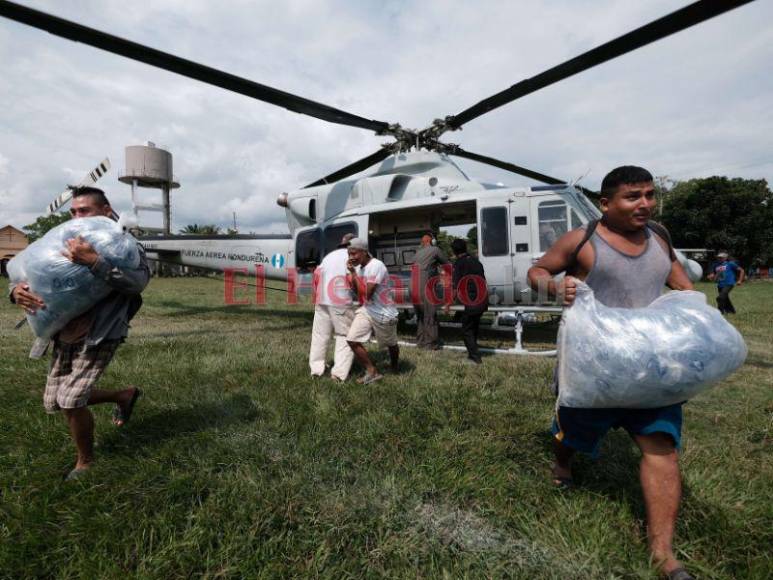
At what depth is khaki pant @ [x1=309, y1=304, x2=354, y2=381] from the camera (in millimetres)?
4148

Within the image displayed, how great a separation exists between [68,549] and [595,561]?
2281mm

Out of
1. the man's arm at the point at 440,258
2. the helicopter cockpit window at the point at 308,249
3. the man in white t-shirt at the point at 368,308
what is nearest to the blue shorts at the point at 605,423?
the man in white t-shirt at the point at 368,308

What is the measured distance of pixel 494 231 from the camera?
19.5ft

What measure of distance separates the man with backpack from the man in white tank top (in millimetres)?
2193

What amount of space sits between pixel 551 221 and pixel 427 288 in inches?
81.1

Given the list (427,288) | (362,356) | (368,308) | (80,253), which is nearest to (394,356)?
(362,356)

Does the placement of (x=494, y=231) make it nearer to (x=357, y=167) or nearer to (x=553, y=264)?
(x=357, y=167)

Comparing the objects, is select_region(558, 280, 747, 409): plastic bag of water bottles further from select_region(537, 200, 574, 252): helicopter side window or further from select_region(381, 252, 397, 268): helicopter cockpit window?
select_region(381, 252, 397, 268): helicopter cockpit window

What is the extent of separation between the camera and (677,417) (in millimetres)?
1648

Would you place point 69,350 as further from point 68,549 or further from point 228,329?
point 228,329

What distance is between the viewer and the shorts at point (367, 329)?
4109 mm

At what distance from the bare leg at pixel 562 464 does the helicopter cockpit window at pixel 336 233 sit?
17.0ft

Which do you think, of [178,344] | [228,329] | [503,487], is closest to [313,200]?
[228,329]

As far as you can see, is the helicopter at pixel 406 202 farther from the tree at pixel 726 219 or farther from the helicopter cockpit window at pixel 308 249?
the tree at pixel 726 219
